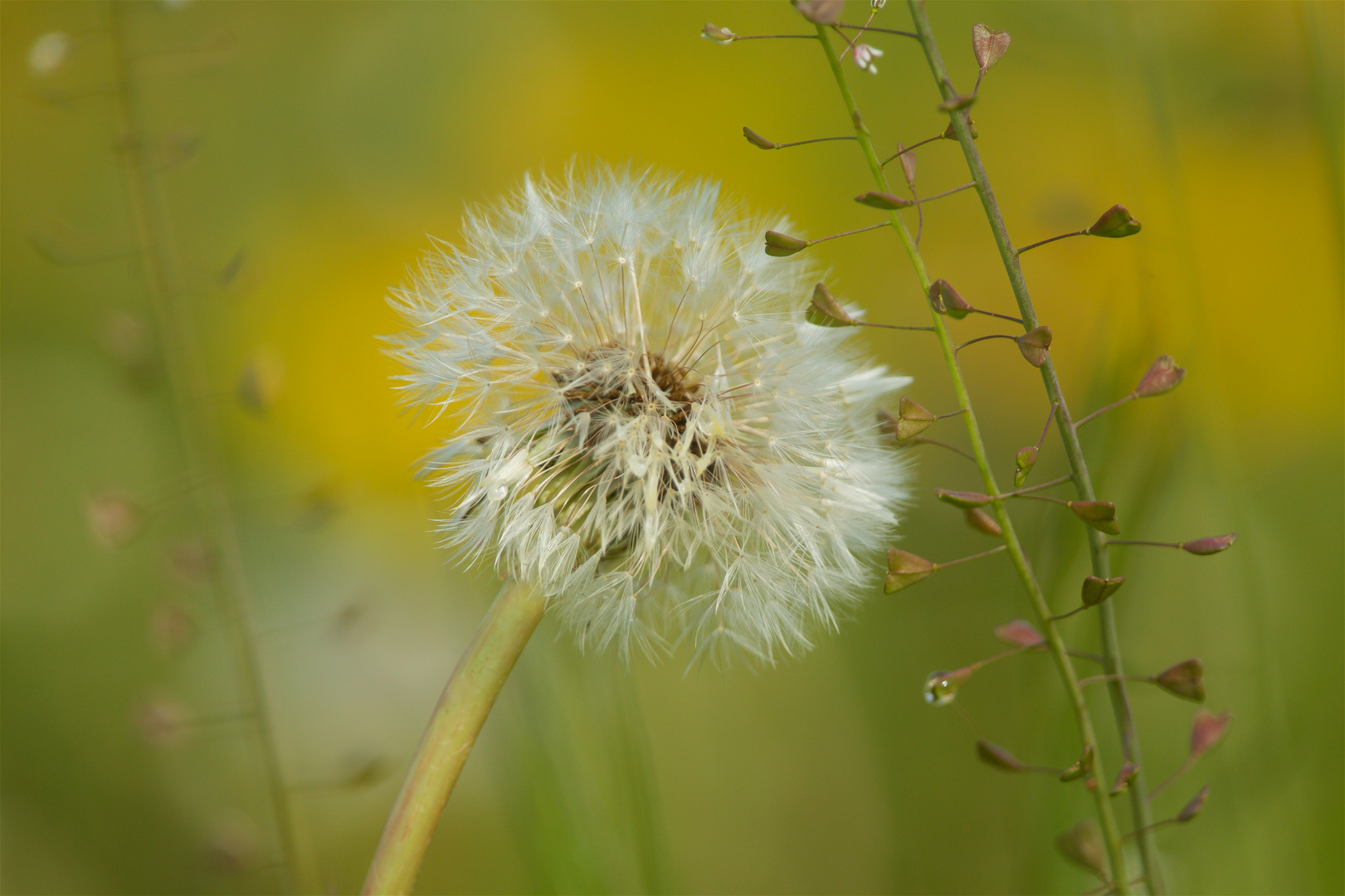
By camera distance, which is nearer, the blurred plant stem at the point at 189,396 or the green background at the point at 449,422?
the blurred plant stem at the point at 189,396

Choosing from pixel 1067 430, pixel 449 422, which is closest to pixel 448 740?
pixel 1067 430

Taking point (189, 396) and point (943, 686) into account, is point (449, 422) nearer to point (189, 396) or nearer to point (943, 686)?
point (189, 396)

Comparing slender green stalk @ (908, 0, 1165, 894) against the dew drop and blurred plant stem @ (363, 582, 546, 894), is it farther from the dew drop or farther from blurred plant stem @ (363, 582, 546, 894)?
blurred plant stem @ (363, 582, 546, 894)

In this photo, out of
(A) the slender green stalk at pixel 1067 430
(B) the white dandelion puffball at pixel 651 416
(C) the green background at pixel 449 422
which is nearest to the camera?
(A) the slender green stalk at pixel 1067 430

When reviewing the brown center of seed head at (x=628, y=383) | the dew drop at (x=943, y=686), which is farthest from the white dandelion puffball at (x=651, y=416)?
Result: the dew drop at (x=943, y=686)

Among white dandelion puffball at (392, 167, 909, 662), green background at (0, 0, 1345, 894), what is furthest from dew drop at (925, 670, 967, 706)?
green background at (0, 0, 1345, 894)

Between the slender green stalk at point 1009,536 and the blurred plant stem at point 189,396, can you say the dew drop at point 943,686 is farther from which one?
the blurred plant stem at point 189,396
